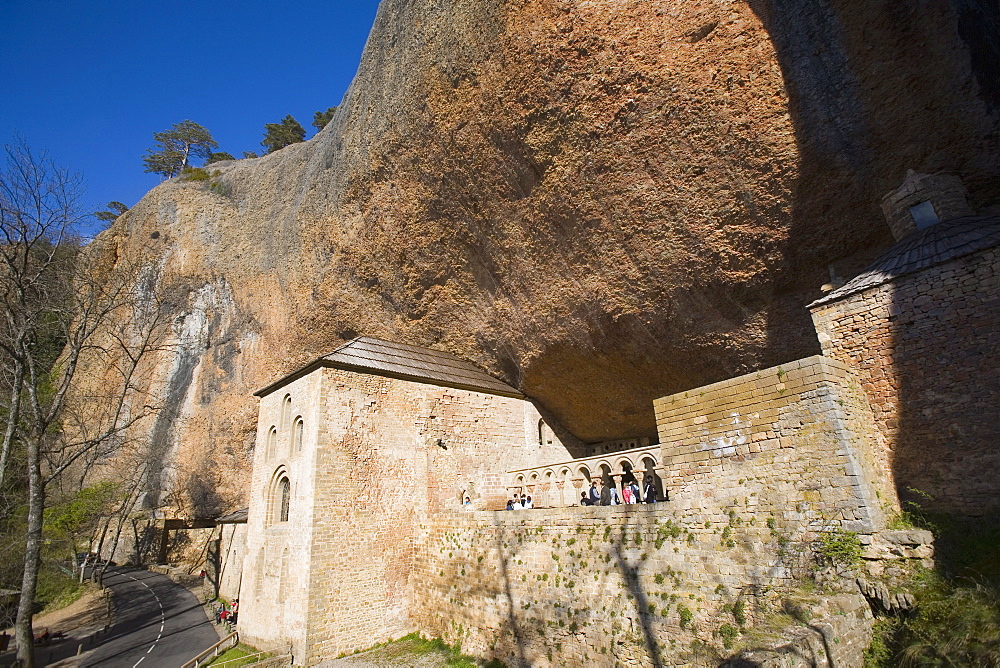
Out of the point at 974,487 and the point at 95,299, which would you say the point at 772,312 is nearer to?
the point at 974,487

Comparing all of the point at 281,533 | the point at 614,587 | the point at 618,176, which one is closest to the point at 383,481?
the point at 281,533

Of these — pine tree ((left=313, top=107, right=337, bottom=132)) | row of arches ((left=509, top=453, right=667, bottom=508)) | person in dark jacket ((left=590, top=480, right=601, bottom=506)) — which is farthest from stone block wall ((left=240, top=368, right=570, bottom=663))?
pine tree ((left=313, top=107, right=337, bottom=132))

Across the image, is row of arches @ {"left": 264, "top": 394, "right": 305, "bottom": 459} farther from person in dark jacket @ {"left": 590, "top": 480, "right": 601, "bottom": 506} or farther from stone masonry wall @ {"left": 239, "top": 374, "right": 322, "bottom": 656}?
person in dark jacket @ {"left": 590, "top": 480, "right": 601, "bottom": 506}

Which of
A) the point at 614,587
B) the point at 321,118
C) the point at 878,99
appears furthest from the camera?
the point at 321,118

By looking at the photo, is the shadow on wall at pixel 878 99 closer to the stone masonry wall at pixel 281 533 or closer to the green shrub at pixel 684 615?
the green shrub at pixel 684 615

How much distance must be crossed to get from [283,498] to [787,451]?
1226 centimetres

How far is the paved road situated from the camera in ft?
48.5

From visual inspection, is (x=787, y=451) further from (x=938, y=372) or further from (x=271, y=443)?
(x=271, y=443)

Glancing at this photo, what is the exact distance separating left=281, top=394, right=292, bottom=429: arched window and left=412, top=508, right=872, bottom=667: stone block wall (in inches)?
196

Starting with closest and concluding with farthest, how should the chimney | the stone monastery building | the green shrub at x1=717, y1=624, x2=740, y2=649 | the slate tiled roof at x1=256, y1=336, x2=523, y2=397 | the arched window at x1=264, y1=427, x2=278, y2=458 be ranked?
the stone monastery building < the green shrub at x1=717, y1=624, x2=740, y2=649 < the chimney < the slate tiled roof at x1=256, y1=336, x2=523, y2=397 < the arched window at x1=264, y1=427, x2=278, y2=458

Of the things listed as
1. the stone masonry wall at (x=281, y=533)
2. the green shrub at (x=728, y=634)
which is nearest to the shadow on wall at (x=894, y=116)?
the green shrub at (x=728, y=634)

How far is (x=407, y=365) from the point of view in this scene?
1448 cm

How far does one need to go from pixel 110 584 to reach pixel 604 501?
26179mm

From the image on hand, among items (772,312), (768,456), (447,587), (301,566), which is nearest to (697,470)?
(768,456)
